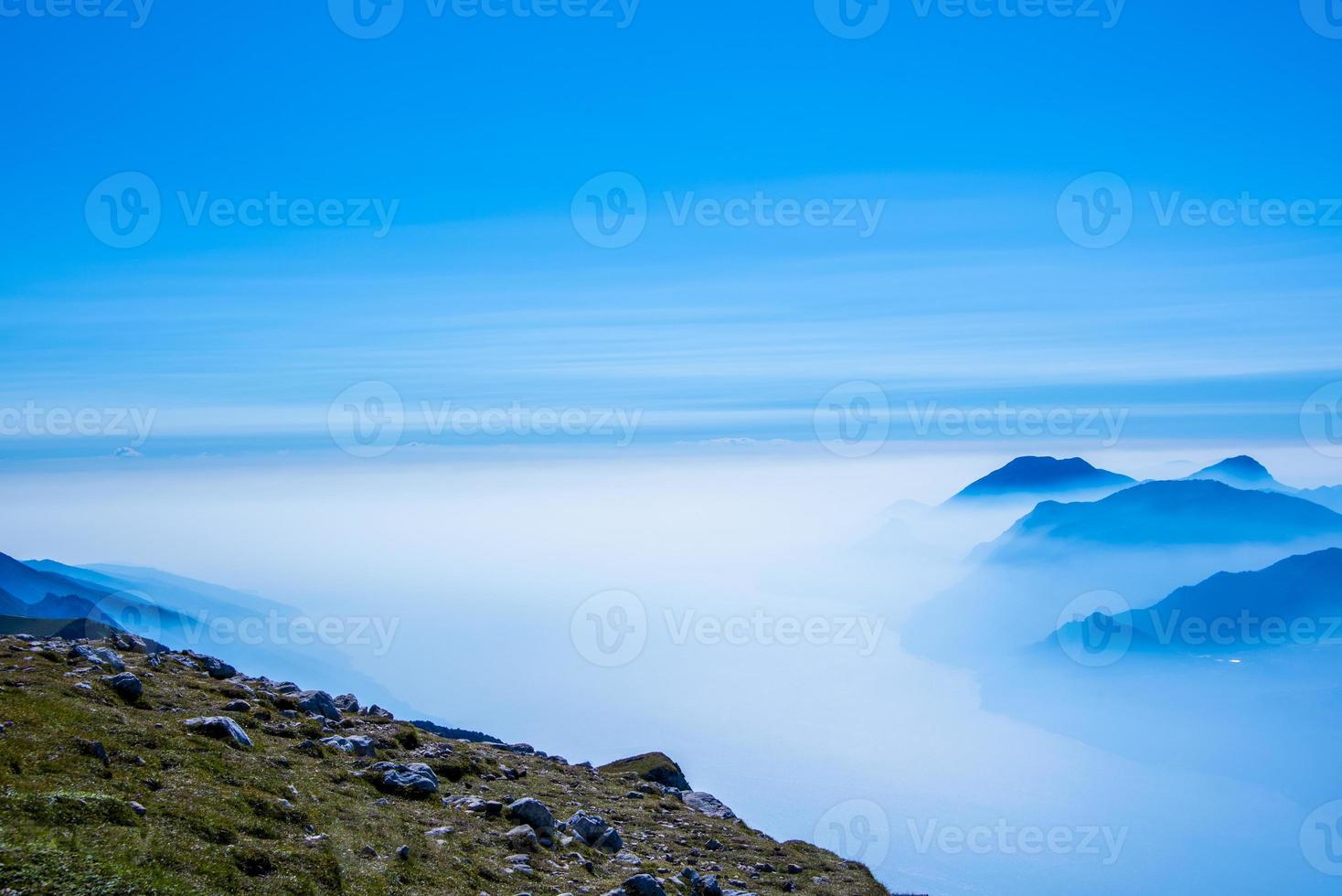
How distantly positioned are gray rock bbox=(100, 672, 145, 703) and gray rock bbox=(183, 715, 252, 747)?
3.26 metres

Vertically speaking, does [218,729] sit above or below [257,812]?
above

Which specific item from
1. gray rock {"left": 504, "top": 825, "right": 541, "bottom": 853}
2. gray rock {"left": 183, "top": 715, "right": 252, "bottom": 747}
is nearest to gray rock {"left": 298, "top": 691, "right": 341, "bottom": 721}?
gray rock {"left": 183, "top": 715, "right": 252, "bottom": 747}

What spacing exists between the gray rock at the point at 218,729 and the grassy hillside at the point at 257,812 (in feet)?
1.56

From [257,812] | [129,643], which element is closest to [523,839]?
[257,812]

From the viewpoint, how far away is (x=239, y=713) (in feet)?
113

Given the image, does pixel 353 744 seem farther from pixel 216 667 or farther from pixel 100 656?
pixel 216 667

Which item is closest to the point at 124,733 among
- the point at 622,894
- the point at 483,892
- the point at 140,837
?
the point at 140,837

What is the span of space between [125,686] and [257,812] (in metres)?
11.5

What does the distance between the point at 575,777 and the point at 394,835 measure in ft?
87.1

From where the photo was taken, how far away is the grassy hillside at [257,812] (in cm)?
1859

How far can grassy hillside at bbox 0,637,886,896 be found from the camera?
61.0 ft

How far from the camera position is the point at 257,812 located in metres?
24.0

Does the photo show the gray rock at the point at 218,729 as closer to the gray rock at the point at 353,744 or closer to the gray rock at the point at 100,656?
the gray rock at the point at 353,744

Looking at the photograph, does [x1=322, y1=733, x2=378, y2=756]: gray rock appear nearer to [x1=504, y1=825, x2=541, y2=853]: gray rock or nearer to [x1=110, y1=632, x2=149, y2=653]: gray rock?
[x1=504, y1=825, x2=541, y2=853]: gray rock
